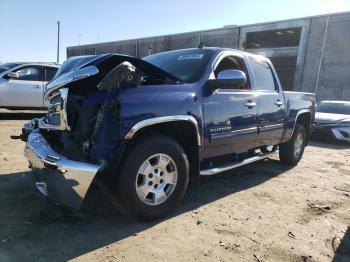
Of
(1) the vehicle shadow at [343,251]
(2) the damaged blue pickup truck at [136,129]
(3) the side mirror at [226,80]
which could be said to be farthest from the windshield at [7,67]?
(1) the vehicle shadow at [343,251]

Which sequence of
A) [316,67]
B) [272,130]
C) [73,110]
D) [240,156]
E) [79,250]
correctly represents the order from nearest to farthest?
1. [79,250]
2. [73,110]
3. [240,156]
4. [272,130]
5. [316,67]

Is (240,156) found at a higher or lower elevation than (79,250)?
higher

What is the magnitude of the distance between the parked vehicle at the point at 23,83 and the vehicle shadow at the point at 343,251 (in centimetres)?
862

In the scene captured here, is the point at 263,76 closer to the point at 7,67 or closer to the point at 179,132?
the point at 179,132

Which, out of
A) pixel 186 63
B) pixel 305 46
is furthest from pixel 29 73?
pixel 305 46

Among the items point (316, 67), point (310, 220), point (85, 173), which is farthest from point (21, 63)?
point (316, 67)

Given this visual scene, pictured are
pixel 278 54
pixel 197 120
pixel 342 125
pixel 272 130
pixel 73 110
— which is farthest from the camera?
pixel 278 54

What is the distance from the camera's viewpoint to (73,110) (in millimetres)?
3365

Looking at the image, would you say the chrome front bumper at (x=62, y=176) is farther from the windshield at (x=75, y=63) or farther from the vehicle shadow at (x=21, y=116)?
the vehicle shadow at (x=21, y=116)

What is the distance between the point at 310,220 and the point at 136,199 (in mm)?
2041

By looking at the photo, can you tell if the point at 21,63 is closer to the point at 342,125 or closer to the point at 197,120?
the point at 197,120

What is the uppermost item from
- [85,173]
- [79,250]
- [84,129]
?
[84,129]

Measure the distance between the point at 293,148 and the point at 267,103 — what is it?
1648 mm

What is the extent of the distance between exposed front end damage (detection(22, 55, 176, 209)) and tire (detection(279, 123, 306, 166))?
397 centimetres
